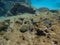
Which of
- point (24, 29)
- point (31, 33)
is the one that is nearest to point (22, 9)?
point (24, 29)

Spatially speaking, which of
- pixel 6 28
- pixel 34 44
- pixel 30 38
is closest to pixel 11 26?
pixel 6 28

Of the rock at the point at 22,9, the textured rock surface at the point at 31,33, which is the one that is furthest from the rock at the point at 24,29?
the rock at the point at 22,9

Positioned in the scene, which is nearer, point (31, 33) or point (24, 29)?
point (31, 33)

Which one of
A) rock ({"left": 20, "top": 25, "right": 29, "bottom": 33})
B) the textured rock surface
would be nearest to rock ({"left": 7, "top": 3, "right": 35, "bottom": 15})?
the textured rock surface

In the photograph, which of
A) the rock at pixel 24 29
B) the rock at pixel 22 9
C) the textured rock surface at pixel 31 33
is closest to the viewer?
the textured rock surface at pixel 31 33

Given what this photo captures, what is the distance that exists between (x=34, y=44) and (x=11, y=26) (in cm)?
200

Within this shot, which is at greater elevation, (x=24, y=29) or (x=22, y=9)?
(x=22, y=9)

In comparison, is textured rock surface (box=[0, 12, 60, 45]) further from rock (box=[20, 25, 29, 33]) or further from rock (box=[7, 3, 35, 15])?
rock (box=[7, 3, 35, 15])

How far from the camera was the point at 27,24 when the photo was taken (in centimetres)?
765

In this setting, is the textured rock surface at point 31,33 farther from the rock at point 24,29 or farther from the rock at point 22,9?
the rock at point 22,9

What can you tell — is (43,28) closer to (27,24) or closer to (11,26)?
(27,24)

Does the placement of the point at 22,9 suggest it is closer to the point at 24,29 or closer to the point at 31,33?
the point at 24,29

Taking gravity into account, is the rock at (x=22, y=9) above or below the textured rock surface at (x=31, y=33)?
above

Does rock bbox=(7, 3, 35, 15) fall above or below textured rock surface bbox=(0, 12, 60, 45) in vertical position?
above
